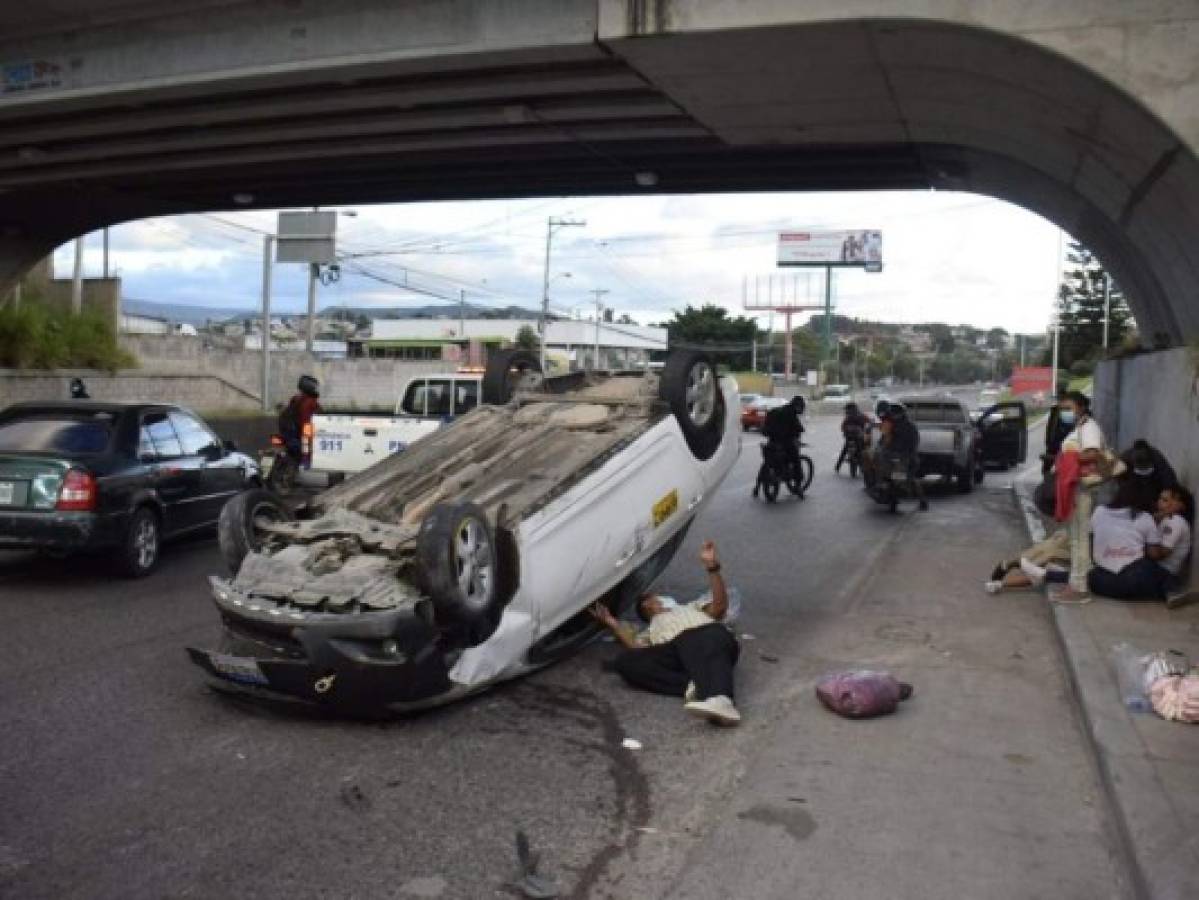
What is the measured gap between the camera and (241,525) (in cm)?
644

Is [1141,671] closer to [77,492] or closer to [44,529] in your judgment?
[77,492]

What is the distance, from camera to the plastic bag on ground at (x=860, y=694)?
6.13m

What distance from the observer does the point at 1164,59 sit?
25.7 ft

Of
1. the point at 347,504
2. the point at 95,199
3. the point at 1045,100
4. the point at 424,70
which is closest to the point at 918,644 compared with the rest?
the point at 347,504

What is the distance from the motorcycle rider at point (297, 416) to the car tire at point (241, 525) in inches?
287

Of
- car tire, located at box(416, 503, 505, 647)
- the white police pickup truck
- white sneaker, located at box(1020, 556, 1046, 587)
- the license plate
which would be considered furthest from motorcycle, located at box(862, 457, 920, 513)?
the license plate

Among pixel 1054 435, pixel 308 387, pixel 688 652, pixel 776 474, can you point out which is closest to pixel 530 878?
pixel 688 652

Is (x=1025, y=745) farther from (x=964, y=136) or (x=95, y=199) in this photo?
(x=95, y=199)

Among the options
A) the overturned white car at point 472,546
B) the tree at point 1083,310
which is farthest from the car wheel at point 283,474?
the tree at point 1083,310

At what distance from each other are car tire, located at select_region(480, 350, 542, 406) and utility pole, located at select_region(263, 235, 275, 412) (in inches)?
982

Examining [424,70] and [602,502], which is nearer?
[602,502]

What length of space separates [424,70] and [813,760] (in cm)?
860

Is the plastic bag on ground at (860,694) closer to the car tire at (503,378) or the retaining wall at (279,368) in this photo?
the car tire at (503,378)

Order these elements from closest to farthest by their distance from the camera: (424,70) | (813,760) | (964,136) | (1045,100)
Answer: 1. (813,760)
2. (1045,100)
3. (424,70)
4. (964,136)
